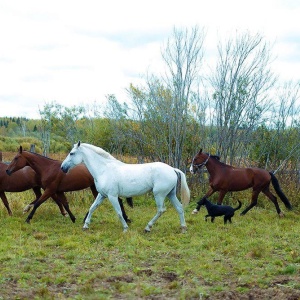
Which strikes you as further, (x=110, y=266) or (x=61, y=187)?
(x=61, y=187)

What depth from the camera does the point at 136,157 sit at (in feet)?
51.5

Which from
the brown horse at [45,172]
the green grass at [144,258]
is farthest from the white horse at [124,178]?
the brown horse at [45,172]

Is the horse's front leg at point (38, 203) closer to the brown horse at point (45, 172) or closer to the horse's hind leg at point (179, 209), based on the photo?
the brown horse at point (45, 172)

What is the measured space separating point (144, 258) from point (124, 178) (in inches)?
93.1

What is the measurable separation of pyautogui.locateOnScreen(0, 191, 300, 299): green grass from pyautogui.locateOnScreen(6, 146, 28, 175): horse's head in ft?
3.55

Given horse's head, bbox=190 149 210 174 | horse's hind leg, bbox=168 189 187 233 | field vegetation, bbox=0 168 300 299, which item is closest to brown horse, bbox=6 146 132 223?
field vegetation, bbox=0 168 300 299

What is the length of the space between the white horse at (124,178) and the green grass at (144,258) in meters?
0.58

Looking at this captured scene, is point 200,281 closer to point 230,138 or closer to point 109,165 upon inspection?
point 109,165

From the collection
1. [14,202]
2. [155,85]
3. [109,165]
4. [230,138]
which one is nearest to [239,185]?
[230,138]

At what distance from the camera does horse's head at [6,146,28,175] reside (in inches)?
385

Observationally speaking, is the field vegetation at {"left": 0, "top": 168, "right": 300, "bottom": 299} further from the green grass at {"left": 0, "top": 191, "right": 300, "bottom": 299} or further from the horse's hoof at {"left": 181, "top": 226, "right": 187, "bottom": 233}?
the horse's hoof at {"left": 181, "top": 226, "right": 187, "bottom": 233}

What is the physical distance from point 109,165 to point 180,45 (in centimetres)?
598

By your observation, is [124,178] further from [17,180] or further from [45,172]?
[17,180]

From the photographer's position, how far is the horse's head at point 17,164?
9789 millimetres
